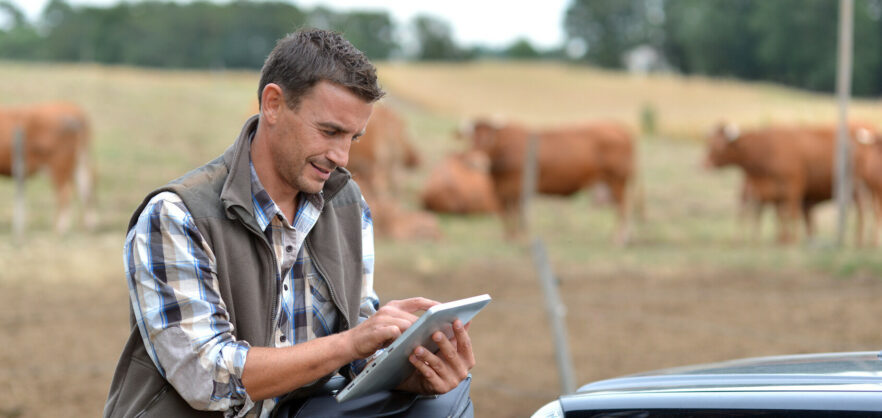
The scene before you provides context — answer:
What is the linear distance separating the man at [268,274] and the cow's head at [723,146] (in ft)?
37.6

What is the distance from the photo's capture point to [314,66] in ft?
7.14

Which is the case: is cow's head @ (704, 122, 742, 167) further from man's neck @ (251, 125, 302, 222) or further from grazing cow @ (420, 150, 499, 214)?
man's neck @ (251, 125, 302, 222)

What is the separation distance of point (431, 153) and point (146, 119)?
6848 millimetres

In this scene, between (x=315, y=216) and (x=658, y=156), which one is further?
(x=658, y=156)

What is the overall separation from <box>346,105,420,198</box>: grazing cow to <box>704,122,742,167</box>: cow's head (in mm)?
4914

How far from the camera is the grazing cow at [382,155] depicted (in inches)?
600

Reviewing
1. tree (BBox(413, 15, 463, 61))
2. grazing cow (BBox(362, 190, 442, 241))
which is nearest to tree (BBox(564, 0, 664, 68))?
tree (BBox(413, 15, 463, 61))

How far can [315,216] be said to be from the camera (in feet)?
7.83

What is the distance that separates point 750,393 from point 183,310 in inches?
47.6

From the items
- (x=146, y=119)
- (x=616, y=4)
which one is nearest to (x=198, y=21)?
(x=146, y=119)

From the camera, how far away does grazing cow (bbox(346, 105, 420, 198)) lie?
15.2m

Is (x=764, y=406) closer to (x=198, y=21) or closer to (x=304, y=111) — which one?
(x=304, y=111)

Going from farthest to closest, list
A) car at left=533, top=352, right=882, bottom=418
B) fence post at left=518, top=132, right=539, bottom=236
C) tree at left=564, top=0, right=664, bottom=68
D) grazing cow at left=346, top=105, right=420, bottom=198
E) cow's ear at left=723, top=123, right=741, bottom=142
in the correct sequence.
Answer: tree at left=564, top=0, right=664, bottom=68, grazing cow at left=346, top=105, right=420, bottom=198, cow's ear at left=723, top=123, right=741, bottom=142, fence post at left=518, top=132, right=539, bottom=236, car at left=533, top=352, right=882, bottom=418

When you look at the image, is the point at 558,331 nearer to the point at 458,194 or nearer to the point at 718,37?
the point at 458,194
